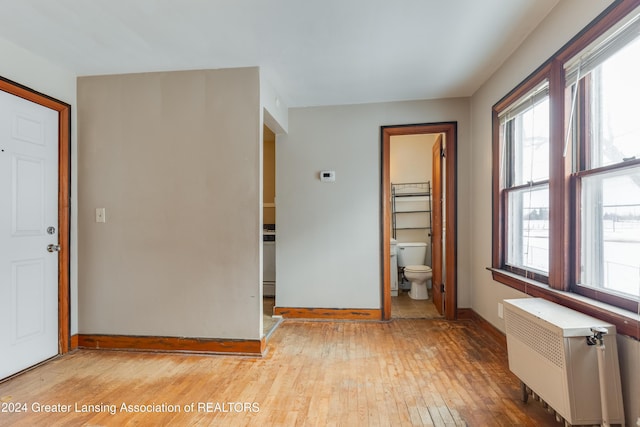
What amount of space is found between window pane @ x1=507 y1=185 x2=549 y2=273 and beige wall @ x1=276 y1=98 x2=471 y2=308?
2.50ft

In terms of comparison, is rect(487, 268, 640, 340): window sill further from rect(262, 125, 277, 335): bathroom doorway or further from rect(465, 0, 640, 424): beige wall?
rect(262, 125, 277, 335): bathroom doorway

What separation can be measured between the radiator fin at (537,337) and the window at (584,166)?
14.0 inches

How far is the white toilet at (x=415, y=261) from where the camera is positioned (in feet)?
14.5

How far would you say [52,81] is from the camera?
8.54 feet

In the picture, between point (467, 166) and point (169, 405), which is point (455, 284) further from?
point (169, 405)

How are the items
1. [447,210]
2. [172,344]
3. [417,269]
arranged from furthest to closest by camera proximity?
[417,269]
[447,210]
[172,344]

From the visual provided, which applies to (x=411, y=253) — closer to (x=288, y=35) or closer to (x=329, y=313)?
(x=329, y=313)

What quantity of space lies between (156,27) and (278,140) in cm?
175

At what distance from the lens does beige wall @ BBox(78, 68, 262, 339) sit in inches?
106

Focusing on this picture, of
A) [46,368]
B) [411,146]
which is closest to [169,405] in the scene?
[46,368]

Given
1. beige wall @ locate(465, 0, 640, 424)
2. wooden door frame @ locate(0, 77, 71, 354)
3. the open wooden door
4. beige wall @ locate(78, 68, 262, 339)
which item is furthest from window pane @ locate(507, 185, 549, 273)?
wooden door frame @ locate(0, 77, 71, 354)

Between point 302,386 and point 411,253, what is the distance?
313cm

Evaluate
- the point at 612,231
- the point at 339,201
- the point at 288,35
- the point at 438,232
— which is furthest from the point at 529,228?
the point at 288,35

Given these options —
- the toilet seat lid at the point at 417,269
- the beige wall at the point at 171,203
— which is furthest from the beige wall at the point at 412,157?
the beige wall at the point at 171,203
